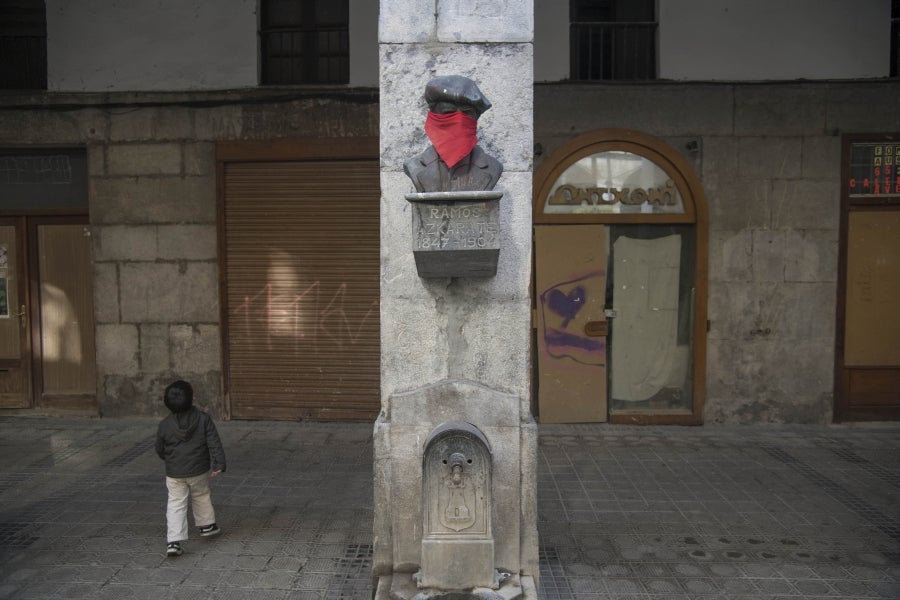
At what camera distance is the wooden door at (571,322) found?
26.4ft

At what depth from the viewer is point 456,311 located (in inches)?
164

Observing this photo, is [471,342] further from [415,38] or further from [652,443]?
[652,443]

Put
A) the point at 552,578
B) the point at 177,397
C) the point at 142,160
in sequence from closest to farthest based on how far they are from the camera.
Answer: the point at 552,578, the point at 177,397, the point at 142,160

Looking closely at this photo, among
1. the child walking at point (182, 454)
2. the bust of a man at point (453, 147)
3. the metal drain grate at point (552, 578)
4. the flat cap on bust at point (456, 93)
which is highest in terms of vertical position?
the flat cap on bust at point (456, 93)

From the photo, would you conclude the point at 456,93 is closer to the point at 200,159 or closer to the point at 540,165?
the point at 540,165

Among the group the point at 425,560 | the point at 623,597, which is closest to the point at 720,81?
the point at 623,597

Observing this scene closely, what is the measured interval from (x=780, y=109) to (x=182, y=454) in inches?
299

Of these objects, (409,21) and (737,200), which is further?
(737,200)

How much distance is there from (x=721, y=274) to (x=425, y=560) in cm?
575

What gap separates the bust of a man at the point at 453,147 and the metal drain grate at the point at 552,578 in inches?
104

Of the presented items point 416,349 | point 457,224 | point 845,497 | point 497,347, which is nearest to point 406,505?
point 416,349

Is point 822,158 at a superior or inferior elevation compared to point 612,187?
superior

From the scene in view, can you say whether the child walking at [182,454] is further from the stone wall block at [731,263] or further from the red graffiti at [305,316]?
the stone wall block at [731,263]

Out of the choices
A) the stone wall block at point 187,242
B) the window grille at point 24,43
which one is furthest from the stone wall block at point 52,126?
the stone wall block at point 187,242
